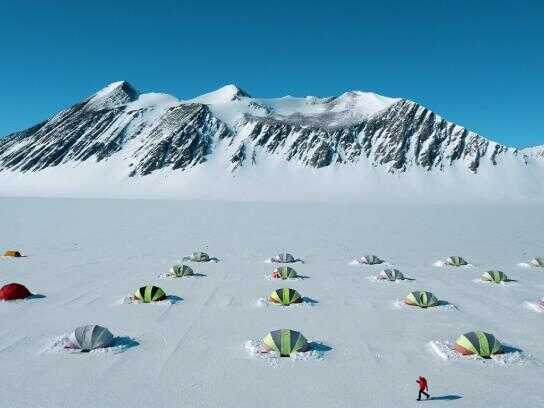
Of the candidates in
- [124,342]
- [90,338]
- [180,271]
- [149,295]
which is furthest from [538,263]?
[90,338]

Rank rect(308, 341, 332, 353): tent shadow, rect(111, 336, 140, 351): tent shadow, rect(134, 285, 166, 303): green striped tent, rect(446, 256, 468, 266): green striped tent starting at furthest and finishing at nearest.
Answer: rect(446, 256, 468, 266): green striped tent → rect(134, 285, 166, 303): green striped tent → rect(111, 336, 140, 351): tent shadow → rect(308, 341, 332, 353): tent shadow

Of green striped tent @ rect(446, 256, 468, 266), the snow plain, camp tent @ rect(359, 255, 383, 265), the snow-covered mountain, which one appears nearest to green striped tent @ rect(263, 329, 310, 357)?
the snow plain

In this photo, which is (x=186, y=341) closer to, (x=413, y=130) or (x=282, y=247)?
(x=282, y=247)

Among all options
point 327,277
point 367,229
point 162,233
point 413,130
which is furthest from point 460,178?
point 327,277

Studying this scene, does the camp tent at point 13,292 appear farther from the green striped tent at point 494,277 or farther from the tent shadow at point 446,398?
the green striped tent at point 494,277

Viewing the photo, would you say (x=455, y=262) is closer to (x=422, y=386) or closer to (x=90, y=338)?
(x=422, y=386)

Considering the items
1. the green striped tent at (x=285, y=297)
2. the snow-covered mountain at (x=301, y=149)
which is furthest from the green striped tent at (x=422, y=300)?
the snow-covered mountain at (x=301, y=149)

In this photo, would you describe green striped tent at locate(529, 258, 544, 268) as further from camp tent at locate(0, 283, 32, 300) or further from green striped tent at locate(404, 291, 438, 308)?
camp tent at locate(0, 283, 32, 300)

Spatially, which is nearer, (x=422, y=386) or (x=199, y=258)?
(x=422, y=386)
